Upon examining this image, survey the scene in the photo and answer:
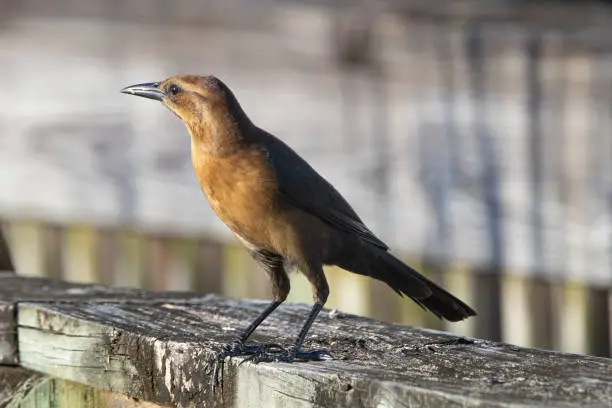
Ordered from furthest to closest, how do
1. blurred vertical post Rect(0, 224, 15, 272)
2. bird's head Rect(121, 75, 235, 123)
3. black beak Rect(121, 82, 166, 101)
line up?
1. blurred vertical post Rect(0, 224, 15, 272)
2. black beak Rect(121, 82, 166, 101)
3. bird's head Rect(121, 75, 235, 123)

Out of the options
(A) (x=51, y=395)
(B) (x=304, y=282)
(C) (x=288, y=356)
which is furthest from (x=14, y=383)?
(B) (x=304, y=282)

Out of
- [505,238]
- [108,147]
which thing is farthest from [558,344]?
[108,147]

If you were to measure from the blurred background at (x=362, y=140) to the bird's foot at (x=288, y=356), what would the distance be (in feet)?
9.85

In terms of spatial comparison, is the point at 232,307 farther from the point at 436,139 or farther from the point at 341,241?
the point at 436,139

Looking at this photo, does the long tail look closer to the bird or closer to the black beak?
the bird

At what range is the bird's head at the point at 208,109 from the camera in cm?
350

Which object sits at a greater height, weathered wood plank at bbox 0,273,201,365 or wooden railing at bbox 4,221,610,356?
wooden railing at bbox 4,221,610,356

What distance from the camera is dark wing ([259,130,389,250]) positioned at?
349 centimetres

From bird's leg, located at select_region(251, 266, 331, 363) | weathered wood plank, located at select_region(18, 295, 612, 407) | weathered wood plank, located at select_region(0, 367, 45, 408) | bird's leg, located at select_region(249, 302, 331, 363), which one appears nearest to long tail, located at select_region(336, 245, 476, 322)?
bird's leg, located at select_region(251, 266, 331, 363)

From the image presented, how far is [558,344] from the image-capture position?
5730 mm

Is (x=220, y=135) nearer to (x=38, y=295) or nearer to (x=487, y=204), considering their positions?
(x=38, y=295)

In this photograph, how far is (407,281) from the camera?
3590 millimetres

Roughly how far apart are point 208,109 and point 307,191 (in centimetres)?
32

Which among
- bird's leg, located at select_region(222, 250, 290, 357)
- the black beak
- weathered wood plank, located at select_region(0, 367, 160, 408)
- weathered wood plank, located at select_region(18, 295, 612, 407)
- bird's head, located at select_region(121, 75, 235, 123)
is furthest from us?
the black beak
